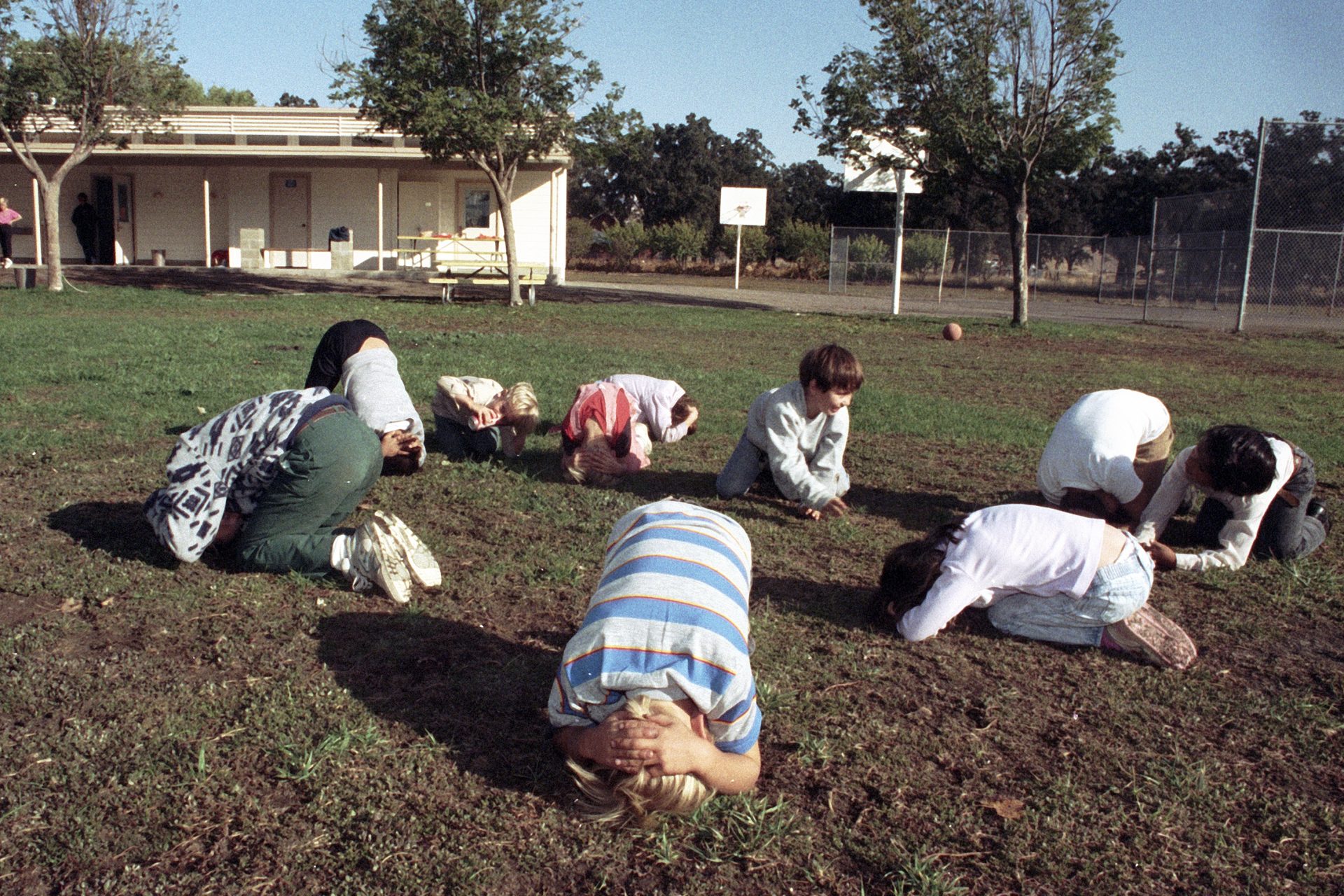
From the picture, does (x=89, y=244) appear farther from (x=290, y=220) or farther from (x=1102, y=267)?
(x=1102, y=267)

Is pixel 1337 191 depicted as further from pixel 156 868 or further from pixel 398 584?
pixel 156 868

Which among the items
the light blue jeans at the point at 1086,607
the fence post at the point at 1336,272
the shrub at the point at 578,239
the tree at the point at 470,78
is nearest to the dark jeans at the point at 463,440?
the light blue jeans at the point at 1086,607

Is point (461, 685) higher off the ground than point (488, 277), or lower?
lower

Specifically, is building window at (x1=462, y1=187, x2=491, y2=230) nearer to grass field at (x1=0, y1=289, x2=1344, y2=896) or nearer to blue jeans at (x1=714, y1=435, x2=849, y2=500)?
grass field at (x1=0, y1=289, x2=1344, y2=896)

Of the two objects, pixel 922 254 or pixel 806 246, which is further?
pixel 806 246

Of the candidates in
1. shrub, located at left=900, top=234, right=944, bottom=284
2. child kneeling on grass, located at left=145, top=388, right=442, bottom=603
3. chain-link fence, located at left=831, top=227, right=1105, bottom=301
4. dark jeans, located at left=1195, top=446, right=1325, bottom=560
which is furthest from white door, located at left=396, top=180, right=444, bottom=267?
dark jeans, located at left=1195, top=446, right=1325, bottom=560

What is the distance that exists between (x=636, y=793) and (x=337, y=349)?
13.5ft

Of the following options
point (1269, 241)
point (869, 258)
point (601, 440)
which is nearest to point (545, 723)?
point (601, 440)

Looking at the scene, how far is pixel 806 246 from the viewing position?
1786 inches

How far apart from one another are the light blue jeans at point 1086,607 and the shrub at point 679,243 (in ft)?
142

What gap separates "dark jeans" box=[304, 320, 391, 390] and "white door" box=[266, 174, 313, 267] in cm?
2467

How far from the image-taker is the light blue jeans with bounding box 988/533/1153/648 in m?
3.95

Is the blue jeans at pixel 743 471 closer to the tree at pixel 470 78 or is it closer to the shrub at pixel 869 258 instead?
the tree at pixel 470 78

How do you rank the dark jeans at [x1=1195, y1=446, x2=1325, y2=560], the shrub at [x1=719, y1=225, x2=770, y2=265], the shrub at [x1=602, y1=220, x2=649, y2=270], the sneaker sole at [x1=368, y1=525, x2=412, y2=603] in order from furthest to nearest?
the shrub at [x1=602, y1=220, x2=649, y2=270] < the shrub at [x1=719, y1=225, x2=770, y2=265] < the dark jeans at [x1=1195, y1=446, x2=1325, y2=560] < the sneaker sole at [x1=368, y1=525, x2=412, y2=603]
